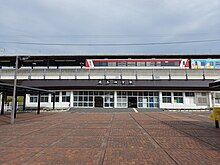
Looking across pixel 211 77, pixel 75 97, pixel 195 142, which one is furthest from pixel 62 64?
pixel 195 142

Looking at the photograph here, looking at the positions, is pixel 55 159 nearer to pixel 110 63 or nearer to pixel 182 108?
pixel 182 108

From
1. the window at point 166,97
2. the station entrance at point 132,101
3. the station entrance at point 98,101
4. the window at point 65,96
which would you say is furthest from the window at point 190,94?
the window at point 65,96

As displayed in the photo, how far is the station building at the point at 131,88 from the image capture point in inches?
1291

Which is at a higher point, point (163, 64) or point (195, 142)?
point (163, 64)

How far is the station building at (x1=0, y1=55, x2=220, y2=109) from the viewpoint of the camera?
108 feet

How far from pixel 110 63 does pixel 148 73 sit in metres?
8.35

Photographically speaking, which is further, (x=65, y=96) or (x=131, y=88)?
(x=65, y=96)

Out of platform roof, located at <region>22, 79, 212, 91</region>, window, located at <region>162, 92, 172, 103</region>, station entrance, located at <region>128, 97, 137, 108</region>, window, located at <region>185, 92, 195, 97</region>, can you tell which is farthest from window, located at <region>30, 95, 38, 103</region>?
window, located at <region>185, 92, 195, 97</region>

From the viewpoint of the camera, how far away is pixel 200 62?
3819cm

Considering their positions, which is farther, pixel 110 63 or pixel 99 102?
pixel 110 63

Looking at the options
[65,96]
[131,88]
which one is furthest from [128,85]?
[65,96]

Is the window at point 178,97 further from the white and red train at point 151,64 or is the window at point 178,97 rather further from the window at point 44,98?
the window at point 44,98

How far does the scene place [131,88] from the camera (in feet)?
108

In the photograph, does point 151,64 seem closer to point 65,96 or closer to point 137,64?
point 137,64
